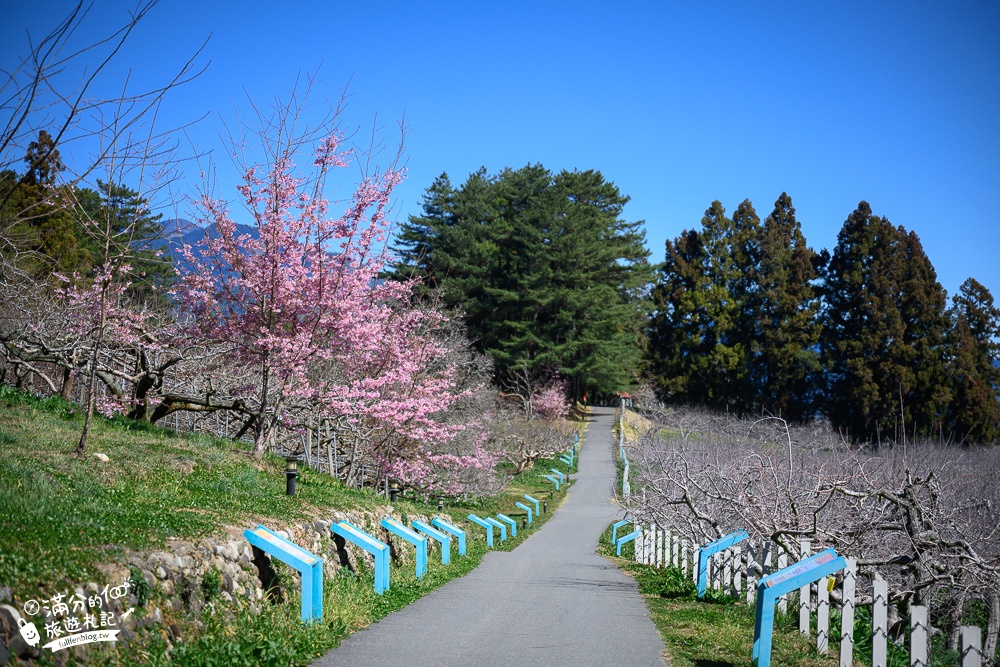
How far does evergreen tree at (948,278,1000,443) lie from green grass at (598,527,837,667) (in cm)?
3170

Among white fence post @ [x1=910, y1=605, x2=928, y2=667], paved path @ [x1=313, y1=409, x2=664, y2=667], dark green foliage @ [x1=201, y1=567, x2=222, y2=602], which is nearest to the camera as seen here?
white fence post @ [x1=910, y1=605, x2=928, y2=667]

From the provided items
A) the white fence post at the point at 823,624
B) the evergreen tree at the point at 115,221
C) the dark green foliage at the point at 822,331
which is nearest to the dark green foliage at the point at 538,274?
the dark green foliage at the point at 822,331

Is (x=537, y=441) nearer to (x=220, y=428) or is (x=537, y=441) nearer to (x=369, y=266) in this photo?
(x=220, y=428)

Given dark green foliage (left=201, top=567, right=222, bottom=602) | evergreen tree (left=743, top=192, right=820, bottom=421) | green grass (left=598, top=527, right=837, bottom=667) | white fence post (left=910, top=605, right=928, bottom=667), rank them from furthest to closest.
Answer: evergreen tree (left=743, top=192, right=820, bottom=421), green grass (left=598, top=527, right=837, bottom=667), dark green foliage (left=201, top=567, right=222, bottom=602), white fence post (left=910, top=605, right=928, bottom=667)

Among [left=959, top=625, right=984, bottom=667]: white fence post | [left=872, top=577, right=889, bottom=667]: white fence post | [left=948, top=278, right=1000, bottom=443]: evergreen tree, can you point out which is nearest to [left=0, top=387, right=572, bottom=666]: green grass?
[left=872, top=577, right=889, bottom=667]: white fence post

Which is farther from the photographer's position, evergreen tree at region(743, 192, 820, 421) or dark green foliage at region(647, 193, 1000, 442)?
evergreen tree at region(743, 192, 820, 421)

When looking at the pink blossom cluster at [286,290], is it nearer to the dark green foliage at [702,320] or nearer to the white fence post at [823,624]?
the white fence post at [823,624]

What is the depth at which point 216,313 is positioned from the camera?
548 inches

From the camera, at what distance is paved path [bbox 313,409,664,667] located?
659 cm

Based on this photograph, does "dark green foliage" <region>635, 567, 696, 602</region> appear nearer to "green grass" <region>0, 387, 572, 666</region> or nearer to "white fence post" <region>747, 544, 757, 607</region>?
"white fence post" <region>747, 544, 757, 607</region>

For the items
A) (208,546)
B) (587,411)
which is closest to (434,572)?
(208,546)

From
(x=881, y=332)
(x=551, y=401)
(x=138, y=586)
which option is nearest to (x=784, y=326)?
(x=881, y=332)

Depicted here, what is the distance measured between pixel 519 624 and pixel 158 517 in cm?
368

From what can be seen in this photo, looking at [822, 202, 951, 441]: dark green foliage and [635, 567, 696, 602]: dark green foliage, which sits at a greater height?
[822, 202, 951, 441]: dark green foliage
